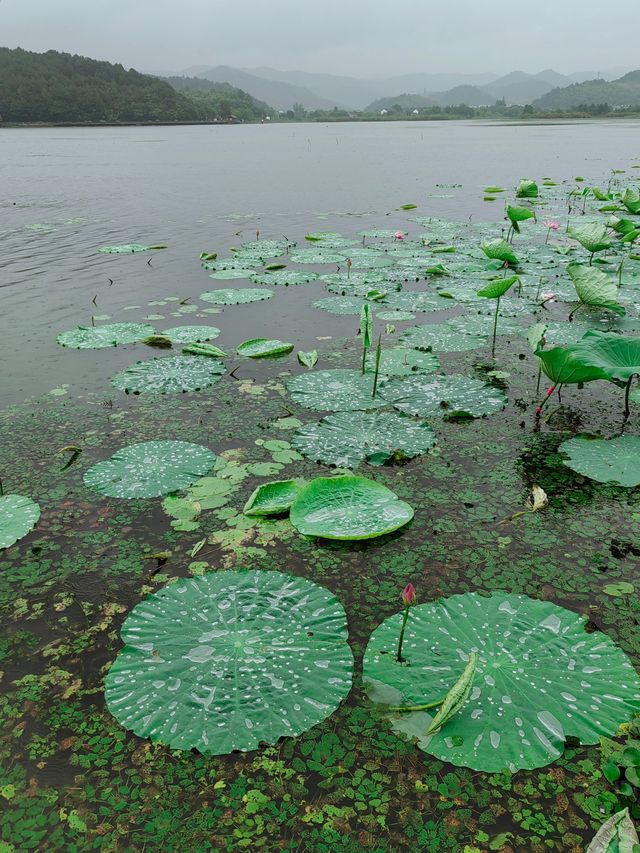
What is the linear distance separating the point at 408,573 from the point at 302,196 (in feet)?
43.1

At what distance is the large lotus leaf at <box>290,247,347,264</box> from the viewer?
748cm

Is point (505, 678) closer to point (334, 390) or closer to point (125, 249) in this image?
point (334, 390)

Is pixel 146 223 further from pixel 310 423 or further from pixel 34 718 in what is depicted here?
pixel 34 718

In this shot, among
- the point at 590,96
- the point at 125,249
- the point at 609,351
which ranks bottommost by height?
the point at 609,351

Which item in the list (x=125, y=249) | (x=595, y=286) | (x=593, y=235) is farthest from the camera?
(x=125, y=249)

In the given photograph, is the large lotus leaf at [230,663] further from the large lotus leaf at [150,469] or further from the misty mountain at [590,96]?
the misty mountain at [590,96]

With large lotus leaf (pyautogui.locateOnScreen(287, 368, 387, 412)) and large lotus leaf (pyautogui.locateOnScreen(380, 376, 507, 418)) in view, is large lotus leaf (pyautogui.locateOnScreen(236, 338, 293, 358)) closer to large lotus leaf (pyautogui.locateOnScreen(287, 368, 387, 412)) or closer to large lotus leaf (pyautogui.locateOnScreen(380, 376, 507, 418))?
large lotus leaf (pyautogui.locateOnScreen(287, 368, 387, 412))

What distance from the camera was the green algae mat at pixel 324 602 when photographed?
1.54 metres

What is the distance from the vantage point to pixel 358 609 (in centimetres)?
216

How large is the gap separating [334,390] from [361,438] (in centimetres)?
71

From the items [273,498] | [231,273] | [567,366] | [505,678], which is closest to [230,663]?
[505,678]

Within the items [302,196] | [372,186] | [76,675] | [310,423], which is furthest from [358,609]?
[372,186]

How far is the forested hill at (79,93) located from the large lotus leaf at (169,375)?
74003mm

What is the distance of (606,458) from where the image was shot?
119 inches
